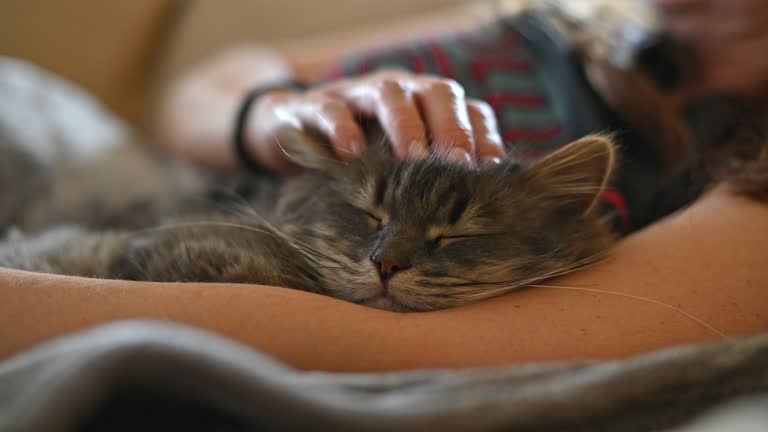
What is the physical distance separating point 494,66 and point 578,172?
680 millimetres

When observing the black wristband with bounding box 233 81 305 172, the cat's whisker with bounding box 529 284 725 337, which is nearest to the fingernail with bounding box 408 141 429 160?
the cat's whisker with bounding box 529 284 725 337

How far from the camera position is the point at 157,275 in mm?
1124

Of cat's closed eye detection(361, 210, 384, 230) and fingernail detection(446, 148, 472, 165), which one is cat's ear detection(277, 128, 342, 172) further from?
fingernail detection(446, 148, 472, 165)

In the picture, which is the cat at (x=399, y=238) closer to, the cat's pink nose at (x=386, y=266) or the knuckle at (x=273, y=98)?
the cat's pink nose at (x=386, y=266)

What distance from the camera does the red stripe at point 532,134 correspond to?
1.53 meters

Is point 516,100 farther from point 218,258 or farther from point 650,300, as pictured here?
point 218,258

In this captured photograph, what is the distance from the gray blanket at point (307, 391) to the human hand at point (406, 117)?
46 cm

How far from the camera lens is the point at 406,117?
1090 millimetres

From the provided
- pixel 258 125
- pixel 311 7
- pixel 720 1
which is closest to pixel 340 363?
pixel 258 125

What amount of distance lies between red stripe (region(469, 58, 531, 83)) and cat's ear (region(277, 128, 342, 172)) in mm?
637

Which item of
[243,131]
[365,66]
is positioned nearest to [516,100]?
[365,66]

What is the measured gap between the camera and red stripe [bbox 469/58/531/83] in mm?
1705

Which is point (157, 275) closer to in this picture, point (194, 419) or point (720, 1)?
point (194, 419)

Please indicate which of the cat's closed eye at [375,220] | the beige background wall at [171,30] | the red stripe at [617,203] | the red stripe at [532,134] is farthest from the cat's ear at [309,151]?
the beige background wall at [171,30]
